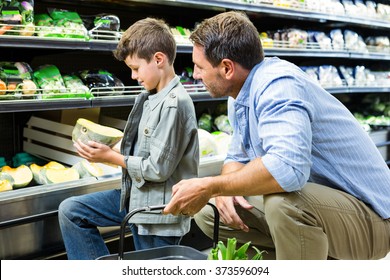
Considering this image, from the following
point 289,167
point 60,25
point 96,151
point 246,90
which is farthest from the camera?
point 60,25

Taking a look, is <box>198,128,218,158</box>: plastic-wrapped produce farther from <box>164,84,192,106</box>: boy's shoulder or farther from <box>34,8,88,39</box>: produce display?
<box>164,84,192,106</box>: boy's shoulder

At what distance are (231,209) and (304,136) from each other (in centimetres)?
48

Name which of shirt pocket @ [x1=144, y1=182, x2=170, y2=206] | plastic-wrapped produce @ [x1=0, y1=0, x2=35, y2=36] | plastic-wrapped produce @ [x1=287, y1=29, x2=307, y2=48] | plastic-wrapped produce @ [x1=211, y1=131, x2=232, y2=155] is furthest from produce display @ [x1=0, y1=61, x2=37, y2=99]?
plastic-wrapped produce @ [x1=287, y1=29, x2=307, y2=48]

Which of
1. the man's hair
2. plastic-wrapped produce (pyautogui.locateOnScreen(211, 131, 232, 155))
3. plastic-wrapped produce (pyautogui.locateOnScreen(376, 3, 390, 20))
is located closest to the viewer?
the man's hair

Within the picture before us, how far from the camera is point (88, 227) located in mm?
2098

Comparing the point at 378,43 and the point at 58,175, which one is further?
the point at 378,43

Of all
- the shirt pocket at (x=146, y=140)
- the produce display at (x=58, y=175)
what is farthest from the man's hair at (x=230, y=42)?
the produce display at (x=58, y=175)

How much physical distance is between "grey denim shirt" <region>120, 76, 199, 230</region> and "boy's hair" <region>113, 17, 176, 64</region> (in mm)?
139

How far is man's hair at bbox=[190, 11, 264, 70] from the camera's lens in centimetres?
178

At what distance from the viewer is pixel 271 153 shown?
5.18 feet

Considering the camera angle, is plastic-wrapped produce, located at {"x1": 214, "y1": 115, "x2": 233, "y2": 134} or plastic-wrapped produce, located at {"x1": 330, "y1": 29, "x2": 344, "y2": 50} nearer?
plastic-wrapped produce, located at {"x1": 214, "y1": 115, "x2": 233, "y2": 134}

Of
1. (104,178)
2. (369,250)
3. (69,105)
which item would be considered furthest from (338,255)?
(69,105)

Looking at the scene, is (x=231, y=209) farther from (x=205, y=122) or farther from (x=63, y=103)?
(x=205, y=122)

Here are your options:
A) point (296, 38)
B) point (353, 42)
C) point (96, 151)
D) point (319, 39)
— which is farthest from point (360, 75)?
point (96, 151)
